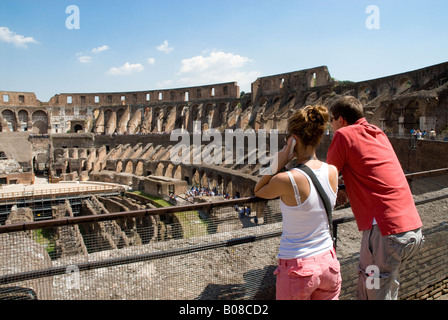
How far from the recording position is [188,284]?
2959mm

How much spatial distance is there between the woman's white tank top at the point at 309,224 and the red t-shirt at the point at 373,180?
0.30m

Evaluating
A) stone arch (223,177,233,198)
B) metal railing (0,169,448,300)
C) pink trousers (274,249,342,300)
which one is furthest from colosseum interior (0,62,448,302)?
pink trousers (274,249,342,300)

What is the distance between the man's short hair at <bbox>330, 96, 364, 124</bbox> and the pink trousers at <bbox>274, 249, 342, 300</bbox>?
1062 millimetres

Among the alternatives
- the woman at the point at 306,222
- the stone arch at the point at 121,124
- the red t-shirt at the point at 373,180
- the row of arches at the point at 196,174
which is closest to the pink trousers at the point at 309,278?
the woman at the point at 306,222

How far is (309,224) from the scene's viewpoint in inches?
85.1

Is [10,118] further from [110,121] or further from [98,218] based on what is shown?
[98,218]

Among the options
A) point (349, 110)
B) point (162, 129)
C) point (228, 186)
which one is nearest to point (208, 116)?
point (162, 129)

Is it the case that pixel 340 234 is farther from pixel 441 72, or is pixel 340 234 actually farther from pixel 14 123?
pixel 14 123

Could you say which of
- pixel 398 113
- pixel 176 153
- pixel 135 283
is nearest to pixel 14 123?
pixel 176 153

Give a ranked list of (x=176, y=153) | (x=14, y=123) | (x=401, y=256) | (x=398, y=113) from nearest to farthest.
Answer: (x=401, y=256)
(x=398, y=113)
(x=176, y=153)
(x=14, y=123)

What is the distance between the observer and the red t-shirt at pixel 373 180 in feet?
7.49

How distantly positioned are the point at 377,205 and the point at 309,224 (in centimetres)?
54

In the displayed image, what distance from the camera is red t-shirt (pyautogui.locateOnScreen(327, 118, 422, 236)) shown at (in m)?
2.28
